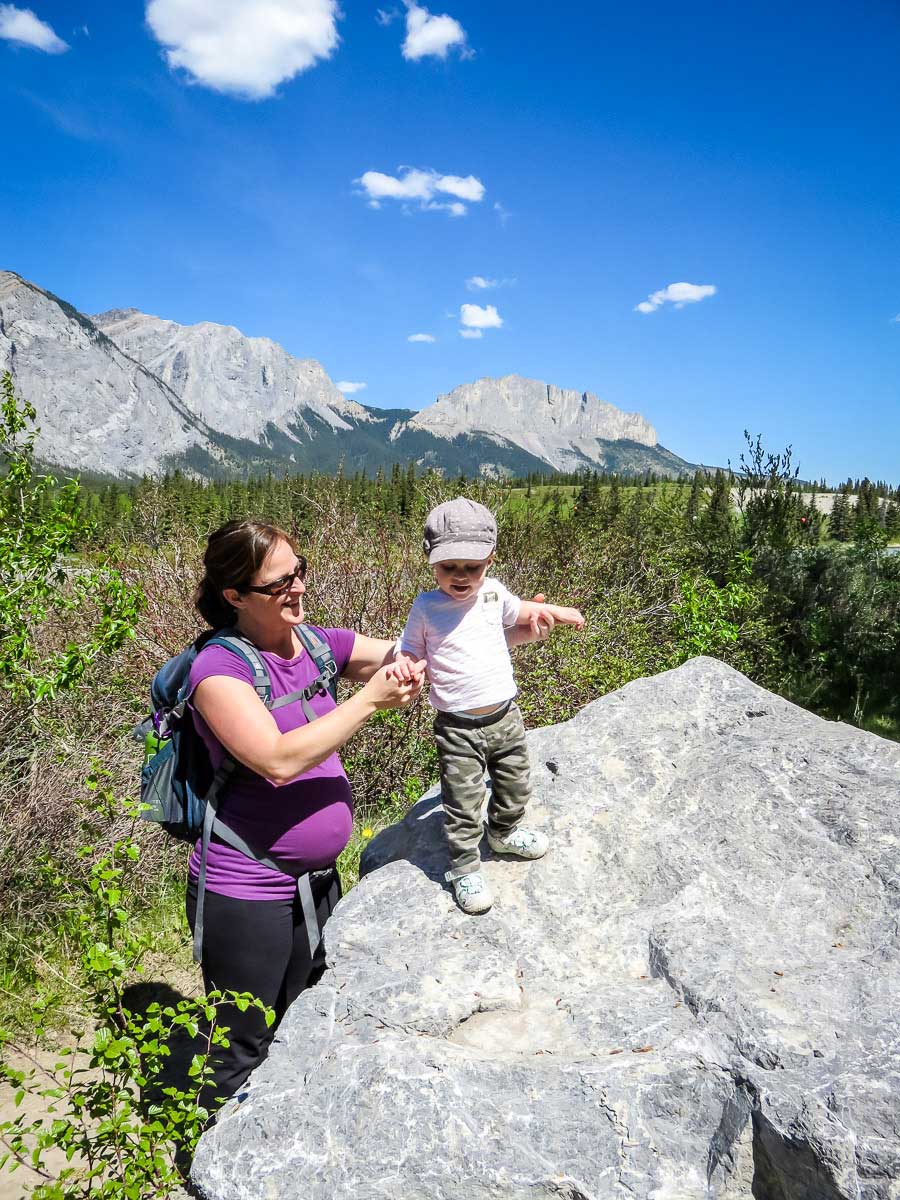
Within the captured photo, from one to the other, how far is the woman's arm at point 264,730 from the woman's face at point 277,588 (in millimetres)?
323

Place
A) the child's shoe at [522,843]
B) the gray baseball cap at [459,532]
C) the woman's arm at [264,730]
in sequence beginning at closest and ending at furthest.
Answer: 1. the woman's arm at [264,730]
2. the gray baseball cap at [459,532]
3. the child's shoe at [522,843]

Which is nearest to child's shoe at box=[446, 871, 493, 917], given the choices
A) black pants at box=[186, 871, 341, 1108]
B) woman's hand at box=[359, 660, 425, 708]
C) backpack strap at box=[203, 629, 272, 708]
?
black pants at box=[186, 871, 341, 1108]

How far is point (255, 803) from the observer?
240 centimetres

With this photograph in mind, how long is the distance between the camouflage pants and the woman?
16.1 inches

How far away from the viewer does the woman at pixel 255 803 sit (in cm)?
234

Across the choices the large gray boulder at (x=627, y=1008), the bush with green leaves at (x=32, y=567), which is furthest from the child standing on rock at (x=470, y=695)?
the bush with green leaves at (x=32, y=567)

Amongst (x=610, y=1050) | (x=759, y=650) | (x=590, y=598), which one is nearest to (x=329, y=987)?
(x=610, y=1050)

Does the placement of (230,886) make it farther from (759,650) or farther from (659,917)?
(759,650)

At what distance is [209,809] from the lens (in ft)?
7.75

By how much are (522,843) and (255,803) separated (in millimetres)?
1126

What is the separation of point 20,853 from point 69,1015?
3.61 ft

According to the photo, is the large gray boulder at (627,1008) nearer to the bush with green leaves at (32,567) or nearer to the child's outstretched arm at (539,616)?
the child's outstretched arm at (539,616)

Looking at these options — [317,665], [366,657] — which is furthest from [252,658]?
[366,657]

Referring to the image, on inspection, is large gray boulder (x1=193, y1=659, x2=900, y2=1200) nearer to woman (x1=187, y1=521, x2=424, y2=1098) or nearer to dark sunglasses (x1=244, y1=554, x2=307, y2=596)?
woman (x1=187, y1=521, x2=424, y2=1098)
